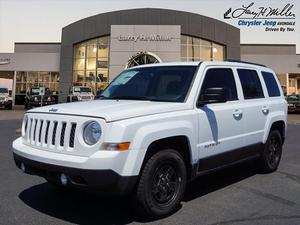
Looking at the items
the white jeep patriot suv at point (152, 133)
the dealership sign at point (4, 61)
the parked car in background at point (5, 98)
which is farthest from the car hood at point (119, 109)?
the dealership sign at point (4, 61)

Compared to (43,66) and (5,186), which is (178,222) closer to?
(5,186)

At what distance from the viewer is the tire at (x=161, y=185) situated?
4.08 metres

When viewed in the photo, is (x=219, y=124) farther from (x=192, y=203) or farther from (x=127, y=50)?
(x=127, y=50)

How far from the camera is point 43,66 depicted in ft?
153

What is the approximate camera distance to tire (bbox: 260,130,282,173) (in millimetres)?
6542

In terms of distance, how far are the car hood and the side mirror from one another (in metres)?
0.32

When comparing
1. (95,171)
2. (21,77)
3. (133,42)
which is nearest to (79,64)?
(133,42)

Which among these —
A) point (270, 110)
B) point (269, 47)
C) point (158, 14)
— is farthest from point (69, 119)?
point (269, 47)

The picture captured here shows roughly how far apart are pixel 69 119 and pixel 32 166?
0.78 metres

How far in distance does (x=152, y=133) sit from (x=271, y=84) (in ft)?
12.0

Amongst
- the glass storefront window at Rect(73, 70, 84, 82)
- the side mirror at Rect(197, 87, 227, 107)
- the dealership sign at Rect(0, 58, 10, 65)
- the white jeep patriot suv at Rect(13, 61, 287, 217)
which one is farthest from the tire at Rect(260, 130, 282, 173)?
the dealership sign at Rect(0, 58, 10, 65)

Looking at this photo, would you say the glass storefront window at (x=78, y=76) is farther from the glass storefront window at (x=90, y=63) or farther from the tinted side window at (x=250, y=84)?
the tinted side window at (x=250, y=84)

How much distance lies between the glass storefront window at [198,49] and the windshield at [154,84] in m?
34.5

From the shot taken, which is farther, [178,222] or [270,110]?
[270,110]
